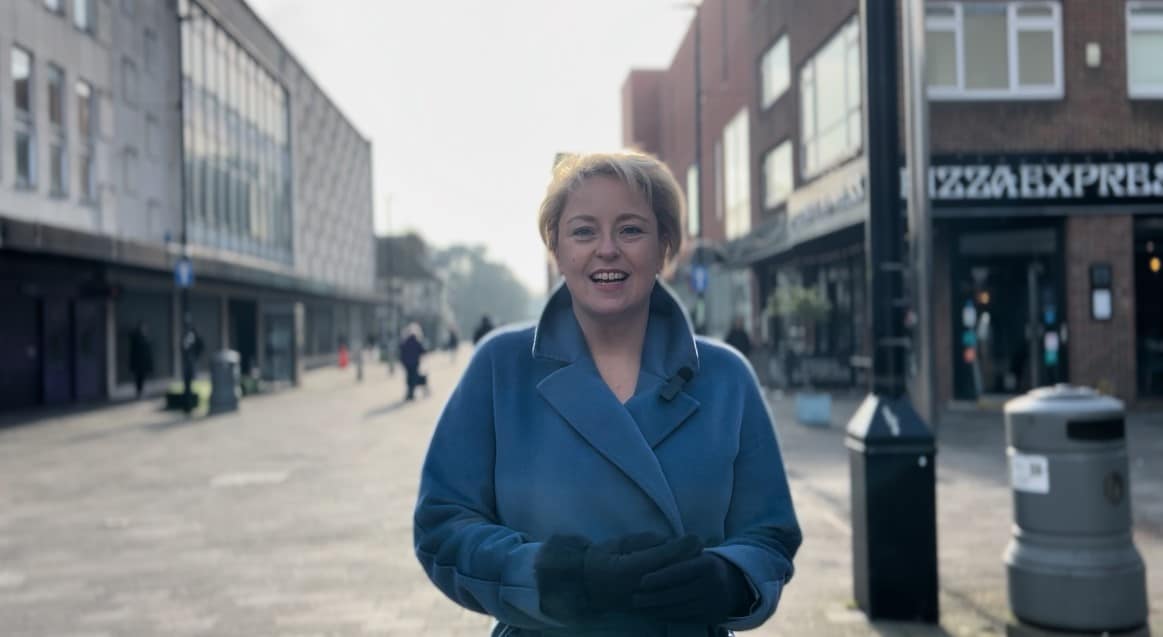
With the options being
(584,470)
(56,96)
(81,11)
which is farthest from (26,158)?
(584,470)

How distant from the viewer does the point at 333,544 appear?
7.86 m

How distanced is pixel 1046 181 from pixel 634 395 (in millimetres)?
18501

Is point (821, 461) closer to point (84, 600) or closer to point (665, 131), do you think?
point (84, 600)

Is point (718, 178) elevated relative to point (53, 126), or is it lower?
elevated

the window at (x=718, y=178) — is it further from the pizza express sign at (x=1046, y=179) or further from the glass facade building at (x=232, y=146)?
the pizza express sign at (x=1046, y=179)

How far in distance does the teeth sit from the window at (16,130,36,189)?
81.1ft

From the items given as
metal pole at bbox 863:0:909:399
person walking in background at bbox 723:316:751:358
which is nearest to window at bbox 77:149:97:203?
person walking in background at bbox 723:316:751:358

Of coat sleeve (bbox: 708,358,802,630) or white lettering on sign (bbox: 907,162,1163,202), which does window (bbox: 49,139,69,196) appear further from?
coat sleeve (bbox: 708,358,802,630)

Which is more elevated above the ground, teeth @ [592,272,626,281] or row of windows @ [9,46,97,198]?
row of windows @ [9,46,97,198]

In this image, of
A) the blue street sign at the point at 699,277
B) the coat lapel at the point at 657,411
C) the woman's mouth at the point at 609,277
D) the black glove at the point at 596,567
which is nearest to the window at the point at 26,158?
the blue street sign at the point at 699,277

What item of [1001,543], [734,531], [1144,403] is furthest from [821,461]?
[734,531]

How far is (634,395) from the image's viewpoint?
2.15m

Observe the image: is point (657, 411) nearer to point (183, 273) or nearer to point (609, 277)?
point (609, 277)

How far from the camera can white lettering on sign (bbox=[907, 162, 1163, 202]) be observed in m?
18.6
